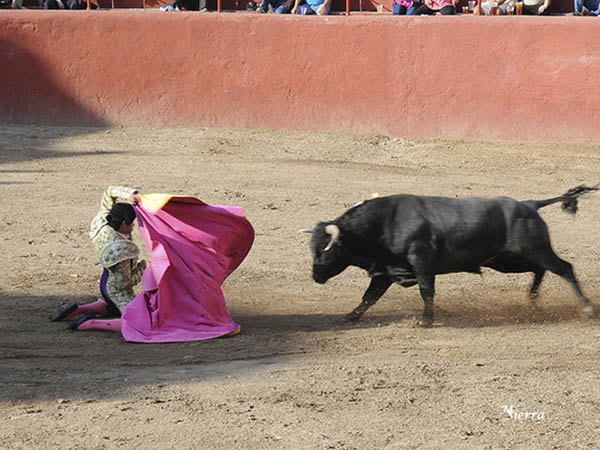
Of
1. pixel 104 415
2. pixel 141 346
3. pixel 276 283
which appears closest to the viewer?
pixel 104 415

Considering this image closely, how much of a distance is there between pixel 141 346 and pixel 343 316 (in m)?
1.59

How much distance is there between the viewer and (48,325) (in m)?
7.00

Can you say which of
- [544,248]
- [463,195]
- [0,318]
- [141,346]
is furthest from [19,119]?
[544,248]

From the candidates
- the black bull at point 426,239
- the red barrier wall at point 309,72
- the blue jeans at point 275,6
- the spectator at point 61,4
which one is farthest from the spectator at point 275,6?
the black bull at point 426,239

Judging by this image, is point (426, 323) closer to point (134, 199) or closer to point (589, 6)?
point (134, 199)

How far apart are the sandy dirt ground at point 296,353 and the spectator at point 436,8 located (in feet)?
11.1

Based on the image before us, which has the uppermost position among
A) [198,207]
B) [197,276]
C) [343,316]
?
[198,207]

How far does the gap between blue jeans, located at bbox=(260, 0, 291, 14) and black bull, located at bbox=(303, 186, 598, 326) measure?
8.43 metres

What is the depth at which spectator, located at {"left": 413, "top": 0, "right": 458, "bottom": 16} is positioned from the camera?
45.9 ft

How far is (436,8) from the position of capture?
1408cm

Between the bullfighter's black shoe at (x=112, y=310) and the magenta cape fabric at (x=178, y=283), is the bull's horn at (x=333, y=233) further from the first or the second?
the bullfighter's black shoe at (x=112, y=310)

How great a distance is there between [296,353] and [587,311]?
2241mm

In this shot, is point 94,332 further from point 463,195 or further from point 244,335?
point 463,195

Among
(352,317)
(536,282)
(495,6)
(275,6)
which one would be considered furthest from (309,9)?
(352,317)
